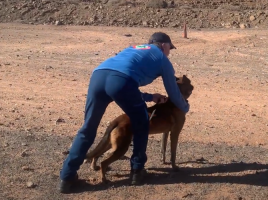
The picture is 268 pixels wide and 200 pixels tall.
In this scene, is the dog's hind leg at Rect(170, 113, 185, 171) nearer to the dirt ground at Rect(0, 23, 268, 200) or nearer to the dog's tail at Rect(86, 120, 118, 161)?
the dirt ground at Rect(0, 23, 268, 200)

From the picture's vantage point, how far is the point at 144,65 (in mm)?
5402

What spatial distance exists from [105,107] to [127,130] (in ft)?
1.28

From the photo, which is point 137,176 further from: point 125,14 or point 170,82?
point 125,14

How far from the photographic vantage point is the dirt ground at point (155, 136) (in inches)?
232

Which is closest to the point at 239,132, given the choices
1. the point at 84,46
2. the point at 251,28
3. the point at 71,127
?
the point at 71,127

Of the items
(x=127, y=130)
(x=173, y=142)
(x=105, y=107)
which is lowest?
(x=173, y=142)

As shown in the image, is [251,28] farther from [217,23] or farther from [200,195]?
[200,195]

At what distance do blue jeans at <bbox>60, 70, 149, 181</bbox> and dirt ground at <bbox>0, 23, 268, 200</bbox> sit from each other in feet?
1.17

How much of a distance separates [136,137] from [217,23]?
21.6 meters

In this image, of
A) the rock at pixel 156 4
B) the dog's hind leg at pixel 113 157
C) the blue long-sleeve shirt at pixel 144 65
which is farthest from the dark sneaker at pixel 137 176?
the rock at pixel 156 4

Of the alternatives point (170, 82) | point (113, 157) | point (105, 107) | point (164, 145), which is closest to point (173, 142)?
point (164, 145)

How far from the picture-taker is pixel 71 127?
8383mm

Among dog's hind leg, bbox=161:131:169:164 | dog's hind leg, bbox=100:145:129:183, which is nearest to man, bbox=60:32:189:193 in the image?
dog's hind leg, bbox=100:145:129:183

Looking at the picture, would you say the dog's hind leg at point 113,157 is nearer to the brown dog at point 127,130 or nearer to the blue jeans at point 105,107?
the brown dog at point 127,130
